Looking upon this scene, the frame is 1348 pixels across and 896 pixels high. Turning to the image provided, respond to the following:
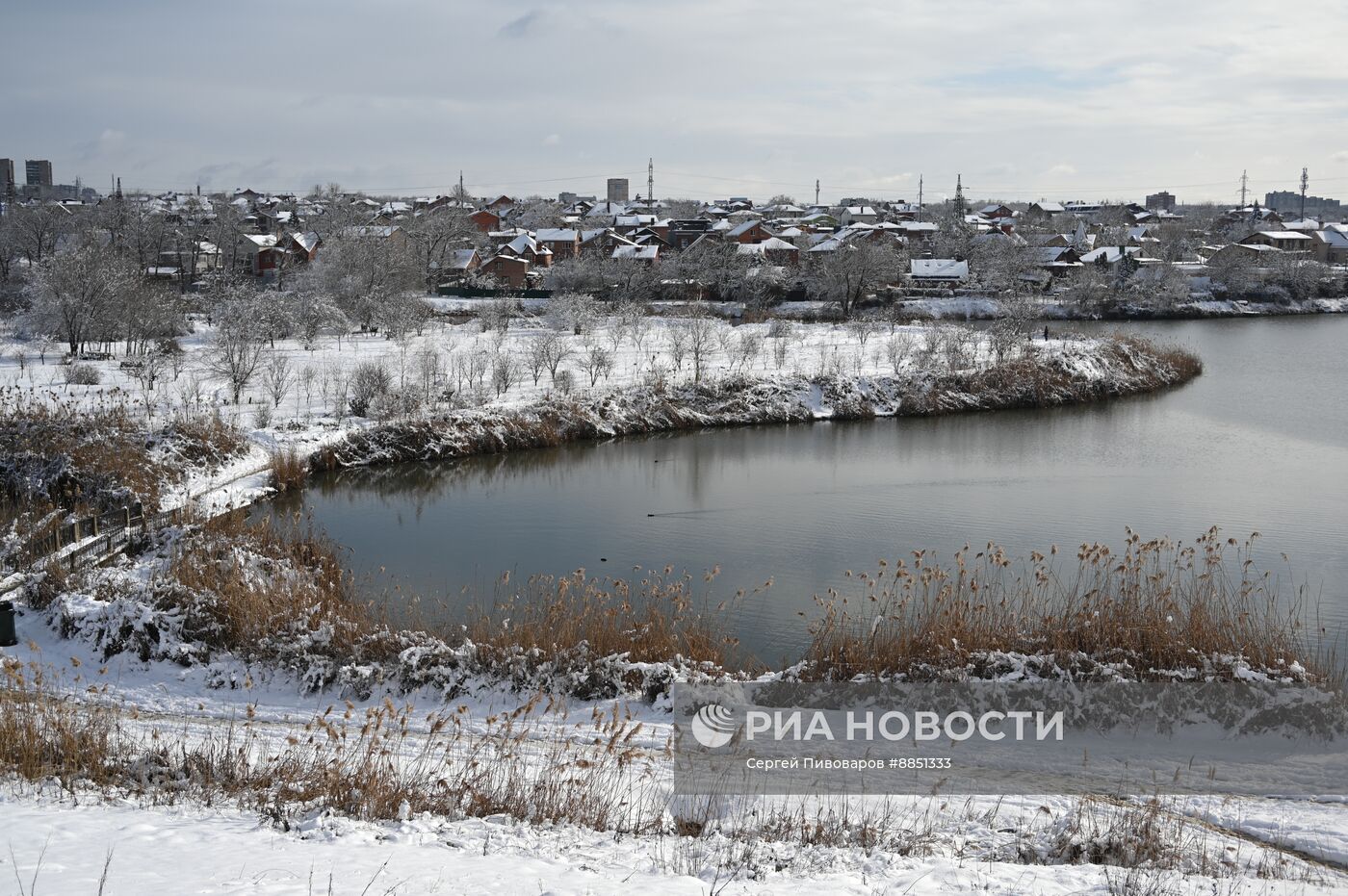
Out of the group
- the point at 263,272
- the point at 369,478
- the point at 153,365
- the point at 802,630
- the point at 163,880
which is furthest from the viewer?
the point at 263,272

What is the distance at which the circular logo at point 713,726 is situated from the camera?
25.2 feet

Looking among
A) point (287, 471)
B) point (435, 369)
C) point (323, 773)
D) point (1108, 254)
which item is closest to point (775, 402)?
point (435, 369)

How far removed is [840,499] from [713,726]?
9336 millimetres

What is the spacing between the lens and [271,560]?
443 inches

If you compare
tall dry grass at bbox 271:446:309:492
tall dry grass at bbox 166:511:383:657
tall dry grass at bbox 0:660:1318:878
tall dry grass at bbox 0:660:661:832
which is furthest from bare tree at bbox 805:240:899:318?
tall dry grass at bbox 0:660:661:832

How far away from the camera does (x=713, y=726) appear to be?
7.93 metres

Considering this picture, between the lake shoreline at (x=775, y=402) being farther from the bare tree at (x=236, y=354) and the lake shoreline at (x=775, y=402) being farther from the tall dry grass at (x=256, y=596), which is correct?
the tall dry grass at (x=256, y=596)

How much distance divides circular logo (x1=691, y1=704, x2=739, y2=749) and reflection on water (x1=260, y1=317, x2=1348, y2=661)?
73.1 inches

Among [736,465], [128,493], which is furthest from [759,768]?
[736,465]

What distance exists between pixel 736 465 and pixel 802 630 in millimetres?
9704

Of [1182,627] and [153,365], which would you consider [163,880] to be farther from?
[153,365]

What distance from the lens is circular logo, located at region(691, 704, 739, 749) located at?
7680mm

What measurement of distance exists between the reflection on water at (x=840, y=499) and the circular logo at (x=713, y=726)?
73.1 inches

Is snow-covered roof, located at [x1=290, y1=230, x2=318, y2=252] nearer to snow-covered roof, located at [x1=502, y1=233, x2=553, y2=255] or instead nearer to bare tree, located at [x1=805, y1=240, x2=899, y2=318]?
snow-covered roof, located at [x1=502, y1=233, x2=553, y2=255]
